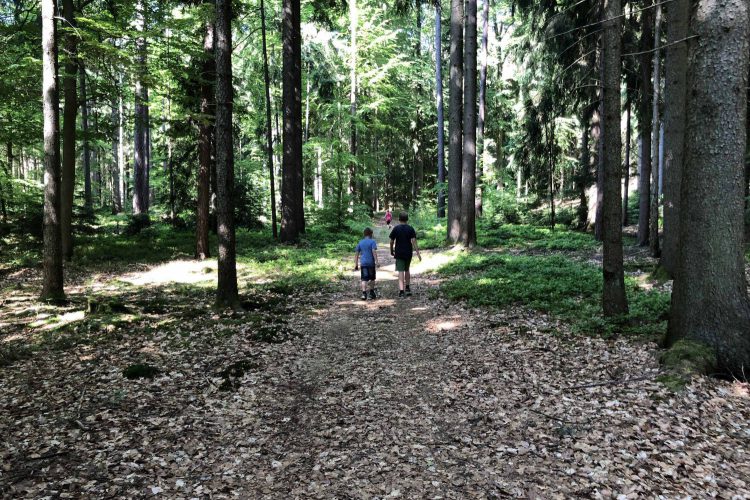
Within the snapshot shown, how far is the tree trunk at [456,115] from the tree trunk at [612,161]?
10.2m

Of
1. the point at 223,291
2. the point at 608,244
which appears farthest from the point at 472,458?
the point at 223,291

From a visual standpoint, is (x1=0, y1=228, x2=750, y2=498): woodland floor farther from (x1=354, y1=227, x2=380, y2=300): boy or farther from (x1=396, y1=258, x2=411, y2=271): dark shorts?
(x1=396, y1=258, x2=411, y2=271): dark shorts

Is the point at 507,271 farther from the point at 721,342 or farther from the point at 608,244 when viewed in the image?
the point at 721,342

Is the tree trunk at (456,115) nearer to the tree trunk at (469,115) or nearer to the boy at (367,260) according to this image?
the tree trunk at (469,115)

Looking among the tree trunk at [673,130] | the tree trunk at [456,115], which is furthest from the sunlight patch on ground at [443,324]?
the tree trunk at [456,115]

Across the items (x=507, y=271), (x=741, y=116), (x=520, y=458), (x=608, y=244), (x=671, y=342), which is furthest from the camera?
(x=507, y=271)

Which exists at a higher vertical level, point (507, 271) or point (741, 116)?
point (741, 116)

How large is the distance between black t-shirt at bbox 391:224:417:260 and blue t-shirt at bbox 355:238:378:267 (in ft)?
2.12

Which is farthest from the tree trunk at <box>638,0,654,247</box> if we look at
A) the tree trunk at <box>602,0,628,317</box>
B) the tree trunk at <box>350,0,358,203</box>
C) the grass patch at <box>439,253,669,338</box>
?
the tree trunk at <box>350,0,358,203</box>

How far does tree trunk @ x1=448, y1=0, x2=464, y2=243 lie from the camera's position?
16750 mm

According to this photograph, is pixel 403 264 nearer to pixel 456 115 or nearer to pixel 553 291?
pixel 553 291

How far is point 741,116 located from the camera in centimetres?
507

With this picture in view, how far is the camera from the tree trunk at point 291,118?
60.0ft

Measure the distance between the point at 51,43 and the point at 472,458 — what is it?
10.8 m
